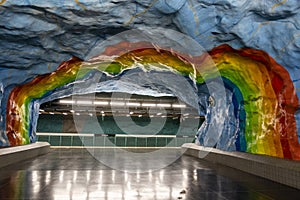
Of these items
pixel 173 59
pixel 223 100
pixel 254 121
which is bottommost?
pixel 254 121

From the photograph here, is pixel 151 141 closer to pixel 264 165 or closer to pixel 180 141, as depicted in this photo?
pixel 180 141

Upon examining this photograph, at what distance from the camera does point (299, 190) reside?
4977mm

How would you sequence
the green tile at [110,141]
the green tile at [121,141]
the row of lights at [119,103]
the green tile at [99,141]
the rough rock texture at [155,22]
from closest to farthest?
1. the rough rock texture at [155,22]
2. the row of lights at [119,103]
3. the green tile at [99,141]
4. the green tile at [110,141]
5. the green tile at [121,141]

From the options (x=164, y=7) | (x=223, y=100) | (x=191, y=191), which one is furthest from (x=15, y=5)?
(x=223, y=100)

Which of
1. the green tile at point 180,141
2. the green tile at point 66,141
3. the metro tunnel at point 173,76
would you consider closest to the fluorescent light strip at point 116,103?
the green tile at point 66,141

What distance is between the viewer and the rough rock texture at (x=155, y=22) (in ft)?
16.0

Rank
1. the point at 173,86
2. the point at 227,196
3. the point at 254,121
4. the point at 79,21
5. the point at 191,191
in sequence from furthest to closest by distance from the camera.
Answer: the point at 173,86 → the point at 254,121 → the point at 79,21 → the point at 191,191 → the point at 227,196

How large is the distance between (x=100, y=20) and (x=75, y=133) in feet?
56.0

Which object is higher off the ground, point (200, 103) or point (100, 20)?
point (100, 20)

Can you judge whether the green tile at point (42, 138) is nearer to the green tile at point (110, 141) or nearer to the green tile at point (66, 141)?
the green tile at point (66, 141)

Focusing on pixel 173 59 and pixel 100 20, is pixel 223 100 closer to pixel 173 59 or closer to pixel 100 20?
pixel 173 59

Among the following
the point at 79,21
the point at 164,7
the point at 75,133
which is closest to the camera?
the point at 164,7

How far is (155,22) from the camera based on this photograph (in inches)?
230

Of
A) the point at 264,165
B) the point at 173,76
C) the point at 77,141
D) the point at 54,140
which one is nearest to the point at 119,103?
the point at 77,141
